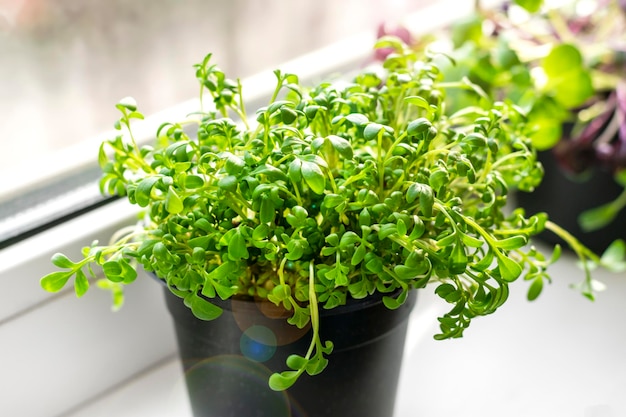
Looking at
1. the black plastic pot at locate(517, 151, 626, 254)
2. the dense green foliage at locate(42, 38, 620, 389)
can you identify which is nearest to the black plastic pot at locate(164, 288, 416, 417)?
the dense green foliage at locate(42, 38, 620, 389)

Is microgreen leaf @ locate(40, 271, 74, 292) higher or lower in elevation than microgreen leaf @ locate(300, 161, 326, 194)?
lower

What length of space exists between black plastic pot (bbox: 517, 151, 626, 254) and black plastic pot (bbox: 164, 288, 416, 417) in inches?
17.0

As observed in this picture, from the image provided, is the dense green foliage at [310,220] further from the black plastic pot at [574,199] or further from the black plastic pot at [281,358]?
the black plastic pot at [574,199]

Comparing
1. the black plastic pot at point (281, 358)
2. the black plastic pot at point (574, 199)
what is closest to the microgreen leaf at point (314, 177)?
the black plastic pot at point (281, 358)

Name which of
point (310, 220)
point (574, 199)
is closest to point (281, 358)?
point (310, 220)

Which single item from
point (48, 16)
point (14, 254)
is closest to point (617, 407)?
point (14, 254)

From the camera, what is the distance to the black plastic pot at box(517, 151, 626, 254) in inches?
37.1

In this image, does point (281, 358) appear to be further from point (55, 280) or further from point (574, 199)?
point (574, 199)

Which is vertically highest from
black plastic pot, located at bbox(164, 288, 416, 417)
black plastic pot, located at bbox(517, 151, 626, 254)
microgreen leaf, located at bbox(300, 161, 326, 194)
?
microgreen leaf, located at bbox(300, 161, 326, 194)

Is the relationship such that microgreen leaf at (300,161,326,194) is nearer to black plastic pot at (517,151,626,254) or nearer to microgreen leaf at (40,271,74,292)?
microgreen leaf at (40,271,74,292)

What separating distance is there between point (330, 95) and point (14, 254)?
0.35 m

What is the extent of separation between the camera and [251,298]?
0.56m

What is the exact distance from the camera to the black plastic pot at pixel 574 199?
94 cm

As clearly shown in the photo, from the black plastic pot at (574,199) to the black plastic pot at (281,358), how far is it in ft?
Result: 1.41
